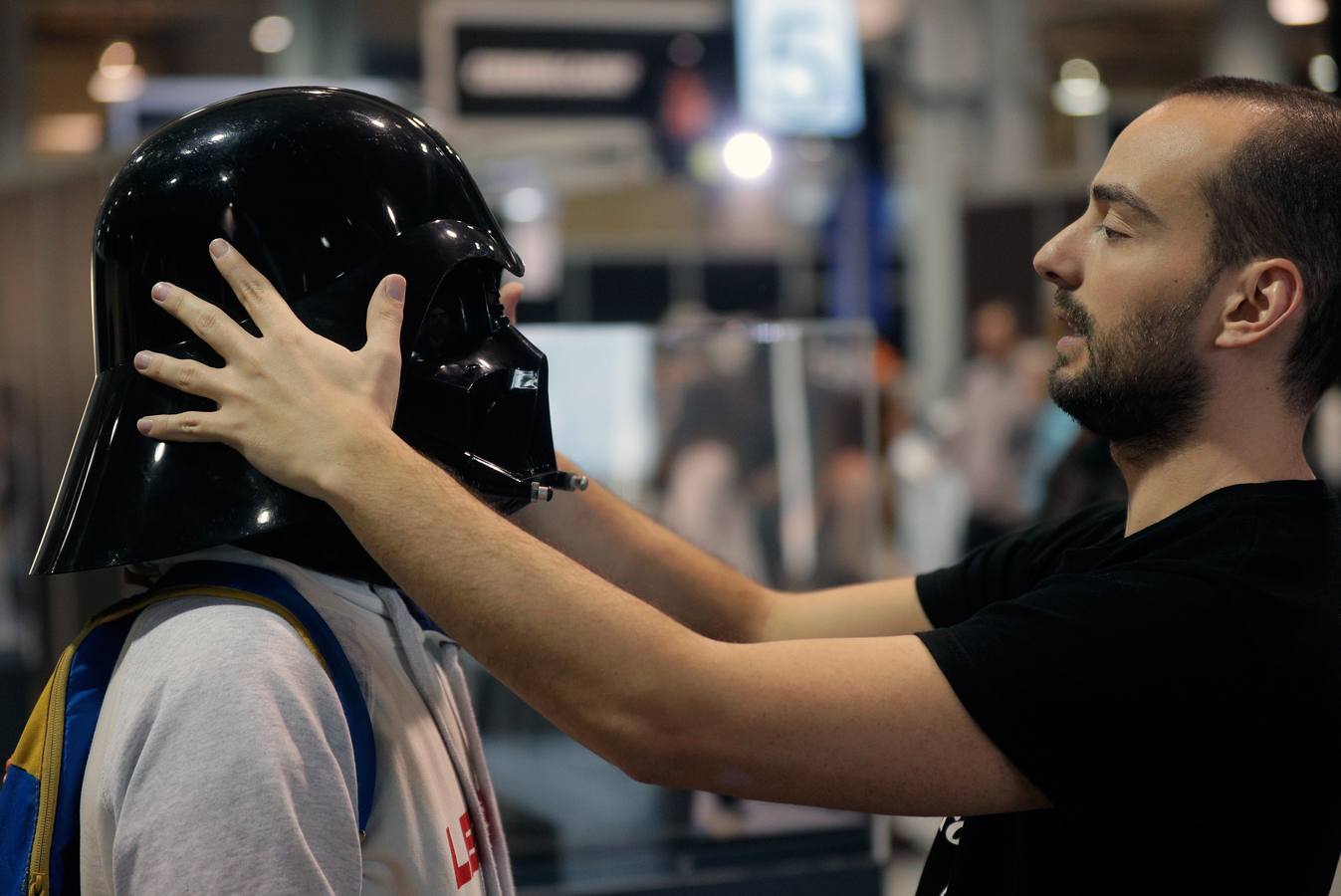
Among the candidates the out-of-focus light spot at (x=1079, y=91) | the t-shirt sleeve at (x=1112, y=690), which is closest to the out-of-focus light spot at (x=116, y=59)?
the out-of-focus light spot at (x=1079, y=91)

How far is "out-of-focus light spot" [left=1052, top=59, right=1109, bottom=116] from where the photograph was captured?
41.8 feet

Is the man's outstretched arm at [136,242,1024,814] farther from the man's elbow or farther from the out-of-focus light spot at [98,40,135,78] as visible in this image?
the out-of-focus light spot at [98,40,135,78]

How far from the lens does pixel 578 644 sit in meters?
1.36

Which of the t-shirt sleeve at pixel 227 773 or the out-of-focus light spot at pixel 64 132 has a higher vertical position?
the out-of-focus light spot at pixel 64 132

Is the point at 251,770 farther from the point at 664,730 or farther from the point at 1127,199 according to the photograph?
the point at 1127,199

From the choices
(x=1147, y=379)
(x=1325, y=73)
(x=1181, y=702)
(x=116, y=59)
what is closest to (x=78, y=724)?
(x=1181, y=702)

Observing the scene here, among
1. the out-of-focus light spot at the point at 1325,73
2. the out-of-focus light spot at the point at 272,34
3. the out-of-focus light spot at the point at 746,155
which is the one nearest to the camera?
the out-of-focus light spot at the point at 1325,73

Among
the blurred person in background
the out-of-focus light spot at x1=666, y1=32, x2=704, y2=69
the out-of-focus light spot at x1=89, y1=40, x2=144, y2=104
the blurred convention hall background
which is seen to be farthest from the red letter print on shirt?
the out-of-focus light spot at x1=89, y1=40, x2=144, y2=104

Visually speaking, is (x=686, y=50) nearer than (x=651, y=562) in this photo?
No

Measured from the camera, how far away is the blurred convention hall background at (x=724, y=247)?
10.6 feet

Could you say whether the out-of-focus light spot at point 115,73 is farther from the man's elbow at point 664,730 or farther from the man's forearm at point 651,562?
the man's elbow at point 664,730

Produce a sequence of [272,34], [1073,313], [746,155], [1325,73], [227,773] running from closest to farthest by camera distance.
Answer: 1. [227,773]
2. [1073,313]
3. [1325,73]
4. [746,155]
5. [272,34]

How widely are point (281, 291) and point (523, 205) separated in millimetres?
10870

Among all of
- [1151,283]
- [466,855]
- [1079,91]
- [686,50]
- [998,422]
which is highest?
[1079,91]
